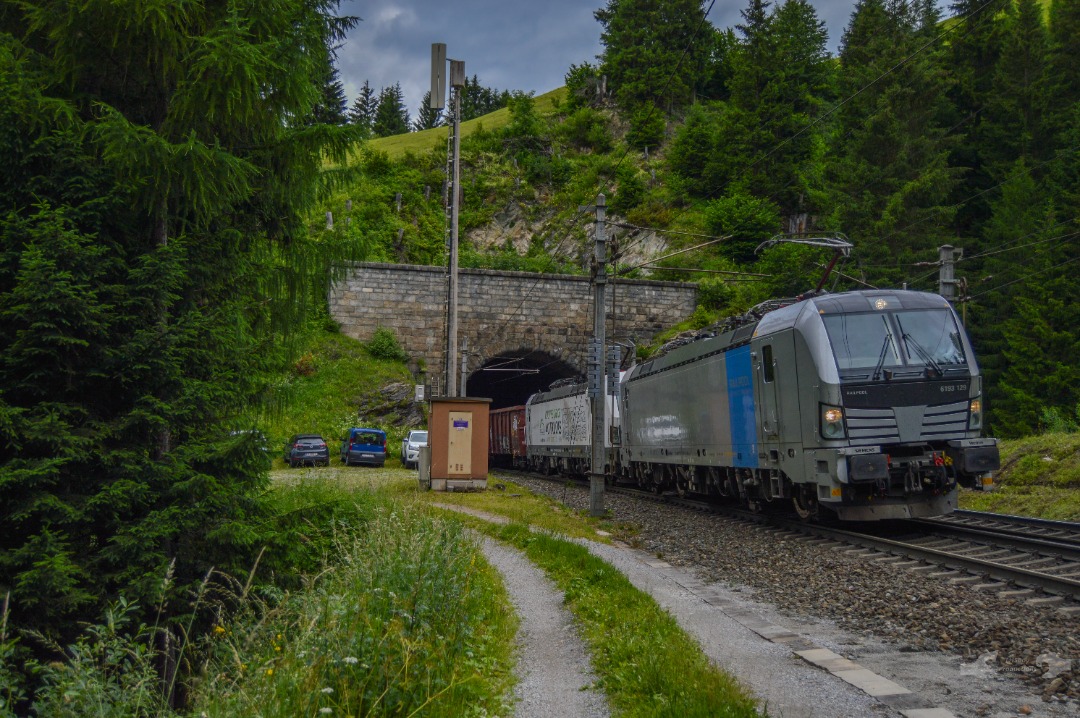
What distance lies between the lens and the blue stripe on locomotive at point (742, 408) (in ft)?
48.8

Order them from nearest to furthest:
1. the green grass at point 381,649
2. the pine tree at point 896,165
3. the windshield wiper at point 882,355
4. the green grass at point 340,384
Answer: the green grass at point 381,649
the windshield wiper at point 882,355
the green grass at point 340,384
the pine tree at point 896,165

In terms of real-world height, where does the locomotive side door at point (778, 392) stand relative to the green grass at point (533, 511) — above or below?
above

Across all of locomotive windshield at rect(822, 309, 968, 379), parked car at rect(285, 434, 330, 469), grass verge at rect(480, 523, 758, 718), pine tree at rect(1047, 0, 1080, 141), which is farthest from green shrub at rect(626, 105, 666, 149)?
grass verge at rect(480, 523, 758, 718)

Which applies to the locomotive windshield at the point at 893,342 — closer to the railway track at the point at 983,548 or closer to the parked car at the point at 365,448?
the railway track at the point at 983,548

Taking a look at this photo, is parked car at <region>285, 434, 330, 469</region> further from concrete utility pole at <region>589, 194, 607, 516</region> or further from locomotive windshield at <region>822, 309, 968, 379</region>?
locomotive windshield at <region>822, 309, 968, 379</region>

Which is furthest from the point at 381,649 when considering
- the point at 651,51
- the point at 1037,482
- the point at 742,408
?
the point at 651,51

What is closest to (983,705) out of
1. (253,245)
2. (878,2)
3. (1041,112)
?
(253,245)

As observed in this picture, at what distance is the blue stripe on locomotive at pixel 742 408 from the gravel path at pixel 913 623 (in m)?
2.16

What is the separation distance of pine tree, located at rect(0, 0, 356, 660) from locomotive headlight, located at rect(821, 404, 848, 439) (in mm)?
7332

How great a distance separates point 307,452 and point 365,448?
6.82 feet

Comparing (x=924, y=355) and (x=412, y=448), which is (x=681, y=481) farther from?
(x=412, y=448)

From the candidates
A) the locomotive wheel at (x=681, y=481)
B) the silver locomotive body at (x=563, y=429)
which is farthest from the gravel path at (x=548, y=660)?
the silver locomotive body at (x=563, y=429)

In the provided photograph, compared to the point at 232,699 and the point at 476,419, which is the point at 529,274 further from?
the point at 232,699

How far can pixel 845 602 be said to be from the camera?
8.84 metres
